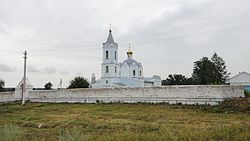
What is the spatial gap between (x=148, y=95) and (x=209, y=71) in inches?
1039

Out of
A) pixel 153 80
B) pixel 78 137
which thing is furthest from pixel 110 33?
pixel 78 137

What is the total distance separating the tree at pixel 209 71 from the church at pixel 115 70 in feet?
33.1

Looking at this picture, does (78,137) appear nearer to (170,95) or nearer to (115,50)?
(170,95)

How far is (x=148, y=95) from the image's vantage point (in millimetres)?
32344

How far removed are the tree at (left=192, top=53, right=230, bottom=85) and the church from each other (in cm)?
1008

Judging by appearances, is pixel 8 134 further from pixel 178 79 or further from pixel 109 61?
pixel 178 79

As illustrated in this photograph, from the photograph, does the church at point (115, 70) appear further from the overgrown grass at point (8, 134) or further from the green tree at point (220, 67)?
the overgrown grass at point (8, 134)

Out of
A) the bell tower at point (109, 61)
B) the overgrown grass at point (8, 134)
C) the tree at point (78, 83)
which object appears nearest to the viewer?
the overgrown grass at point (8, 134)

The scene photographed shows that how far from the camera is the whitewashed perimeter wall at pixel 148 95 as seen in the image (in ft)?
92.2

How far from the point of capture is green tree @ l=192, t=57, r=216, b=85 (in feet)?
180

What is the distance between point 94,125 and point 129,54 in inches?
1844

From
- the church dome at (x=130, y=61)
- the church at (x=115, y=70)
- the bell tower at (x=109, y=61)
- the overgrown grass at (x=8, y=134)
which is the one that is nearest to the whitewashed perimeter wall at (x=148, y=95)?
the church at (x=115, y=70)

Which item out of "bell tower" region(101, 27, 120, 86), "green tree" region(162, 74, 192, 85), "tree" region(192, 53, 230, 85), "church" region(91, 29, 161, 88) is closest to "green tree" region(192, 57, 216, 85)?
"tree" region(192, 53, 230, 85)

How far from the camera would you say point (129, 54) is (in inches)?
2522
